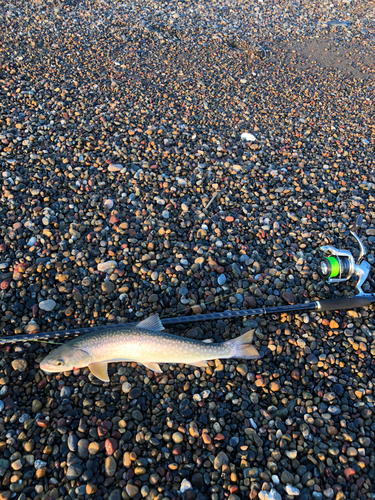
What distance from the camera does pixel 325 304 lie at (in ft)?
16.7

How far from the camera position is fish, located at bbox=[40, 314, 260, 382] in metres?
4.02

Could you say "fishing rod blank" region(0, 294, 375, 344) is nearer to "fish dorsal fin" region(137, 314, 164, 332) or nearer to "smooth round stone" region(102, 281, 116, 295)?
"fish dorsal fin" region(137, 314, 164, 332)

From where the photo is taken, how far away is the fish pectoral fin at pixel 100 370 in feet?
13.5

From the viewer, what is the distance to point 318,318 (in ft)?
17.0

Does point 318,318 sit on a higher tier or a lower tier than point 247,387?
higher

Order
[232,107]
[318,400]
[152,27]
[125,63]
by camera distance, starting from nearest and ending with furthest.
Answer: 1. [318,400]
2. [232,107]
3. [125,63]
4. [152,27]

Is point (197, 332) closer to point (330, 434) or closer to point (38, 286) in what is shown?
point (330, 434)

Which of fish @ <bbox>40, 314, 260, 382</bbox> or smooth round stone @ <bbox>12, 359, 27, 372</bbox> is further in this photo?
smooth round stone @ <bbox>12, 359, 27, 372</bbox>

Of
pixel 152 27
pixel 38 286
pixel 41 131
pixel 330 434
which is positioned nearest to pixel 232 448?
pixel 330 434

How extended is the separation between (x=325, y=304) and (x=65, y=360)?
3.68 meters

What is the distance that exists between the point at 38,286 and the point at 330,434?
14.4 feet

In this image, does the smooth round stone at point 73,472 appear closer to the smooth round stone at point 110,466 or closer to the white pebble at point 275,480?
the smooth round stone at point 110,466

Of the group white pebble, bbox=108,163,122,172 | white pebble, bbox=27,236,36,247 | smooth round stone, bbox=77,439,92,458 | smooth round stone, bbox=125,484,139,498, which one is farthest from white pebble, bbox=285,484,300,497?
white pebble, bbox=108,163,122,172

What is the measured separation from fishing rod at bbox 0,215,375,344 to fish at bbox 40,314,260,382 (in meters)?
0.21
